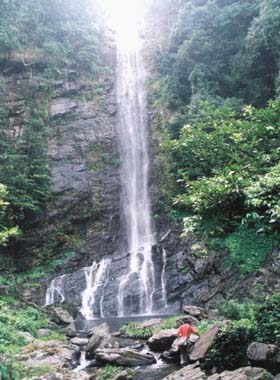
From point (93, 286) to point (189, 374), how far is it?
12.1 m

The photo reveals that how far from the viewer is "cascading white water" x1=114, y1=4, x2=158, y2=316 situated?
1951cm

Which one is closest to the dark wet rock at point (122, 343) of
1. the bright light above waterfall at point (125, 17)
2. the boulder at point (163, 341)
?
the boulder at point (163, 341)

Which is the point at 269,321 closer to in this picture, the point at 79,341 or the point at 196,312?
the point at 196,312

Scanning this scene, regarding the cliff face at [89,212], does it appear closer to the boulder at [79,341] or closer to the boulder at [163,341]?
the boulder at [163,341]

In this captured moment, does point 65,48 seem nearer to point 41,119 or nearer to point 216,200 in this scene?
point 41,119

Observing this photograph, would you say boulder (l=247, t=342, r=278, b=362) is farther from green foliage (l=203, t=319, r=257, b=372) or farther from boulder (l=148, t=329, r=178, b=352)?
boulder (l=148, t=329, r=178, b=352)

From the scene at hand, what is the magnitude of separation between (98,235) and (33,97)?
11.2 metres

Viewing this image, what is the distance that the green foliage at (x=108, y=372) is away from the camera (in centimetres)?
878

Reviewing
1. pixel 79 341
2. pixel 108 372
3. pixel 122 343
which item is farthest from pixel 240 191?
pixel 79 341

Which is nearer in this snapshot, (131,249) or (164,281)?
(164,281)

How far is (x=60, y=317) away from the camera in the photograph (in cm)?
1550

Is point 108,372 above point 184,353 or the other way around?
the other way around

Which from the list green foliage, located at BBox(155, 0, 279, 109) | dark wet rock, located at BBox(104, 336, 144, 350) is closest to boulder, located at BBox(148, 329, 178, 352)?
dark wet rock, located at BBox(104, 336, 144, 350)

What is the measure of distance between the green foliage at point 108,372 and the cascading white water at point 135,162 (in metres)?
8.84
